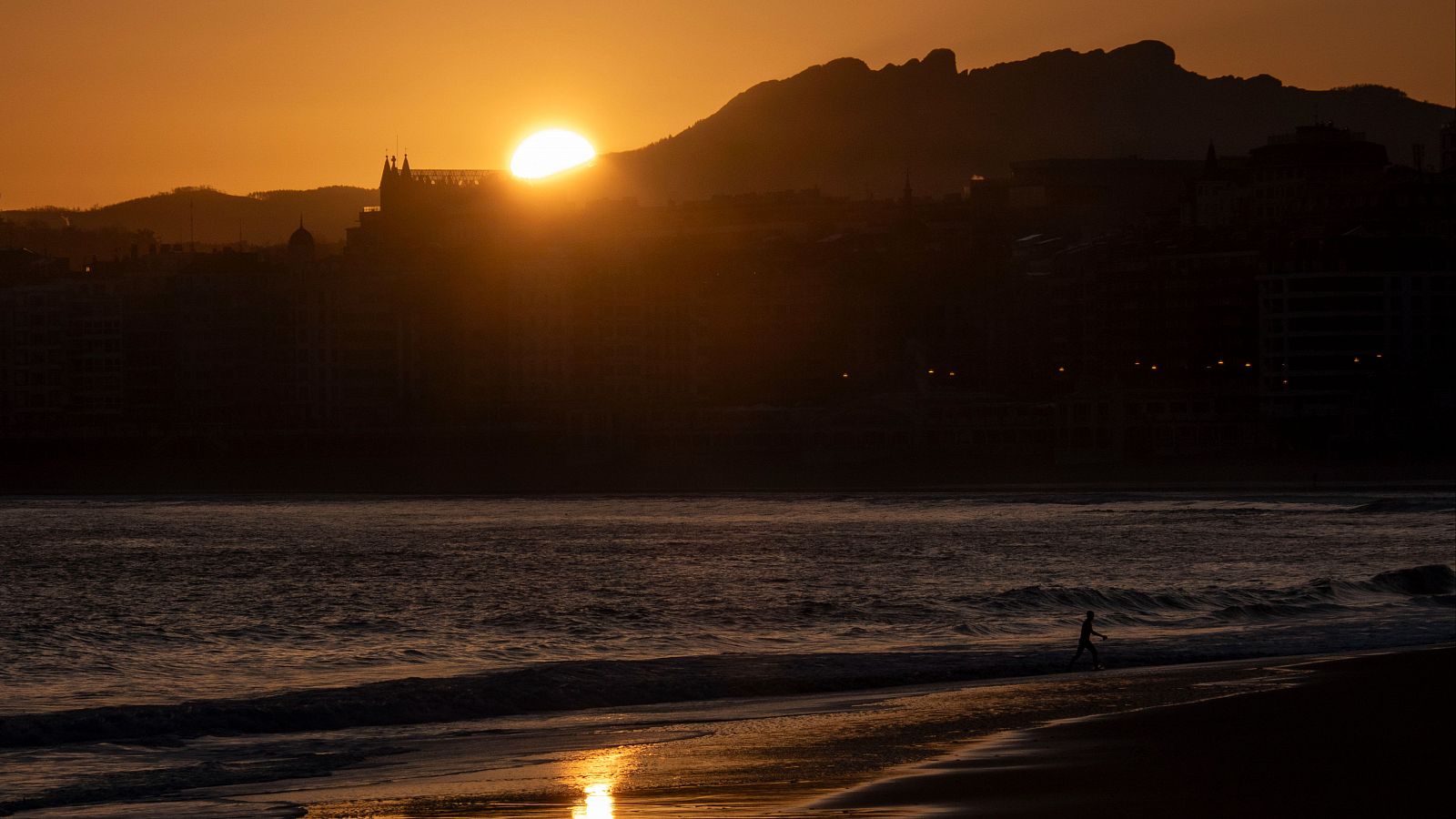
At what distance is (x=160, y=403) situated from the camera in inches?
7180

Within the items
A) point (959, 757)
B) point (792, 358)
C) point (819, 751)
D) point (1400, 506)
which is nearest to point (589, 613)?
point (819, 751)

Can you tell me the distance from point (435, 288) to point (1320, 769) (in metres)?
174

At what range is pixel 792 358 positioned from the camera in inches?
6880

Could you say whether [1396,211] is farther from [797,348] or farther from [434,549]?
[434,549]

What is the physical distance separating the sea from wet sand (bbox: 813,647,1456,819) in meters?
6.76

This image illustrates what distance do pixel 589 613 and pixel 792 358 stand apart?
133 meters

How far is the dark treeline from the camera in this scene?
125125mm

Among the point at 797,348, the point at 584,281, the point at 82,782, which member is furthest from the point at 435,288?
the point at 82,782

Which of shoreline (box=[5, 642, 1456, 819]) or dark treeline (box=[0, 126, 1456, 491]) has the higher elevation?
dark treeline (box=[0, 126, 1456, 491])

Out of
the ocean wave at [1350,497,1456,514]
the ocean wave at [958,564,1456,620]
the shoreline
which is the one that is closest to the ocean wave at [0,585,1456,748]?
the shoreline

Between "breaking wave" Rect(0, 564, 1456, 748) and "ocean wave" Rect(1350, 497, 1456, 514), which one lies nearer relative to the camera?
"breaking wave" Rect(0, 564, 1456, 748)

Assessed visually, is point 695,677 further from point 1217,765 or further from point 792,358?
point 792,358

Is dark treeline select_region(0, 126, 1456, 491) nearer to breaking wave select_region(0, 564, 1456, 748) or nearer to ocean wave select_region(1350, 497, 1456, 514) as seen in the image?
ocean wave select_region(1350, 497, 1456, 514)

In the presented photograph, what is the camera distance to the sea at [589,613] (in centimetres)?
2611
